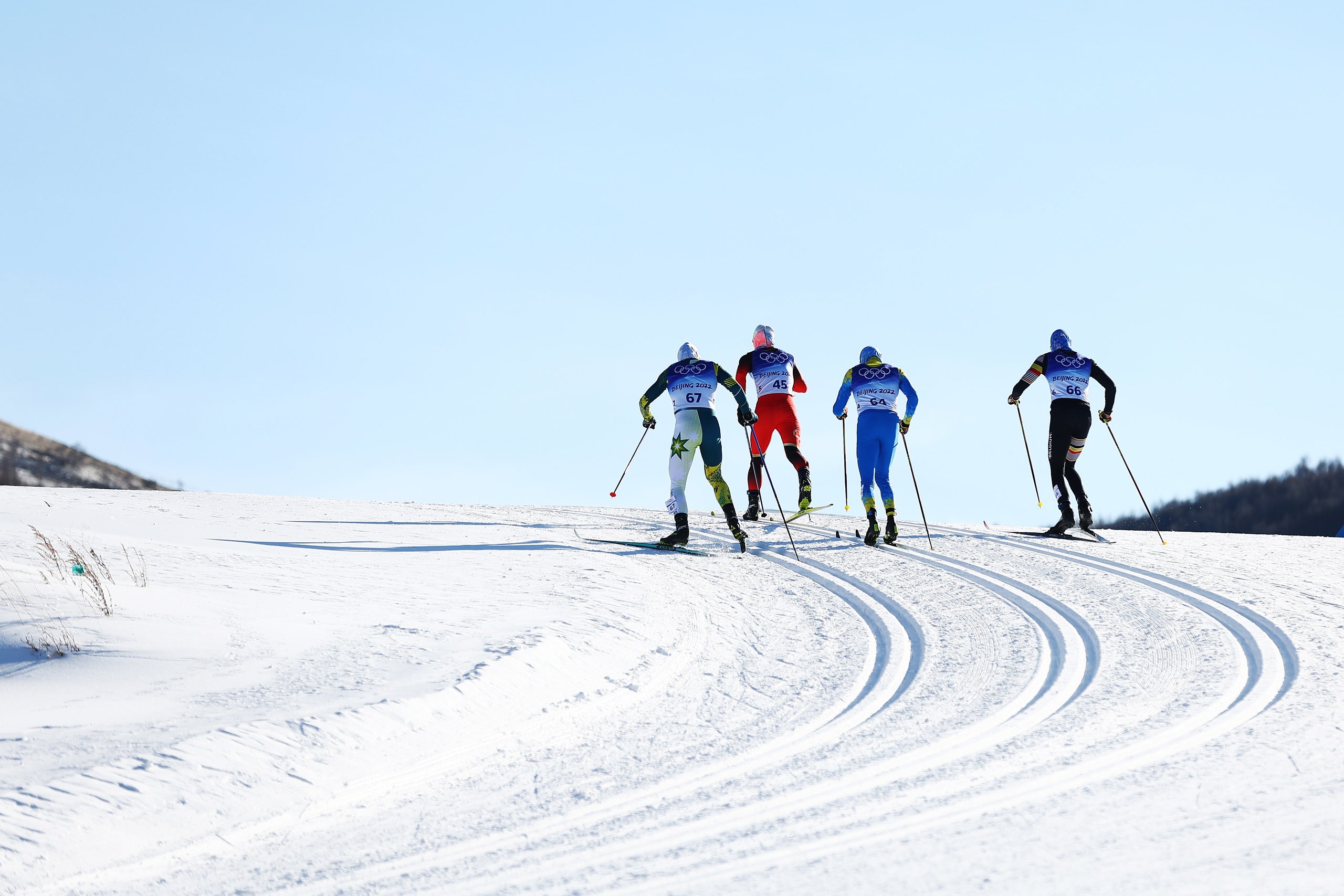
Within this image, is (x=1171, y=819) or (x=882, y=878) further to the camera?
(x=1171, y=819)

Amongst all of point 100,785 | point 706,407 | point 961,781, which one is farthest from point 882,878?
point 706,407

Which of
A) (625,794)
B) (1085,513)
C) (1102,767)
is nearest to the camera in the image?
(625,794)

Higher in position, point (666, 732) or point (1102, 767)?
point (1102, 767)

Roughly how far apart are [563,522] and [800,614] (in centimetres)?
582

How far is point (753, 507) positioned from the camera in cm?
1372

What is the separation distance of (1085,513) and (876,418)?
287 centimetres

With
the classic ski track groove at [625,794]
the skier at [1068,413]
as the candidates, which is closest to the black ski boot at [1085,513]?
the skier at [1068,413]

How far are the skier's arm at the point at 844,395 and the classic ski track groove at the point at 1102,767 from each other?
18.6 feet

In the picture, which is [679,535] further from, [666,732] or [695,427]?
[666,732]

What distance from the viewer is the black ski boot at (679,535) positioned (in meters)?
11.4

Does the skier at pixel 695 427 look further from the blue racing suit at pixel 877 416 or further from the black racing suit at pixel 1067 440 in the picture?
the black racing suit at pixel 1067 440

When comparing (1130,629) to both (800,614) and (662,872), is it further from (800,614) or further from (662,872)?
(662,872)

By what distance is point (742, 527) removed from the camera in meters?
13.2

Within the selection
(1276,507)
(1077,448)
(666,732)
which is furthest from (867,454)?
(1276,507)
